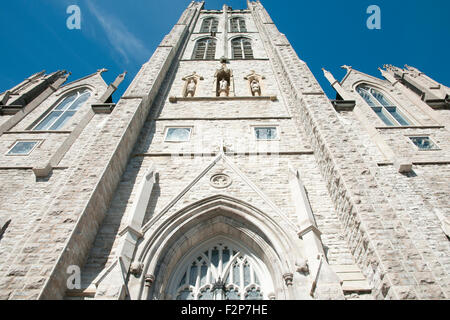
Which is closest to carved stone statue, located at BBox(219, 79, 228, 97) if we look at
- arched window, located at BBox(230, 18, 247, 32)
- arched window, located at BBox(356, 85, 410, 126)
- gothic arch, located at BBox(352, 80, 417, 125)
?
gothic arch, located at BBox(352, 80, 417, 125)

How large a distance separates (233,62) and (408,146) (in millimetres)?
9625

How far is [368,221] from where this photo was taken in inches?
205

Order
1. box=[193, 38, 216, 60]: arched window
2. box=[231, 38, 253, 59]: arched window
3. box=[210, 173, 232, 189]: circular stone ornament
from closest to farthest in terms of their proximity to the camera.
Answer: box=[210, 173, 232, 189]: circular stone ornament < box=[193, 38, 216, 60]: arched window < box=[231, 38, 253, 59]: arched window

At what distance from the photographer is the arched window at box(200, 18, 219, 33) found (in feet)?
74.7

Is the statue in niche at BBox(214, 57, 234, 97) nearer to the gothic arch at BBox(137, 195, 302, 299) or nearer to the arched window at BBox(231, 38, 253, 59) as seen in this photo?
the arched window at BBox(231, 38, 253, 59)

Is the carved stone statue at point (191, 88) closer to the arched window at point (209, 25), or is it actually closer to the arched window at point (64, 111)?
the arched window at point (64, 111)

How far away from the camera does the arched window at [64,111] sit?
Result: 10.8 metres

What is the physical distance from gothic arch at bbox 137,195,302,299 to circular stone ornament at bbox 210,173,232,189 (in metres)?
0.45

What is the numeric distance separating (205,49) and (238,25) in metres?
7.58

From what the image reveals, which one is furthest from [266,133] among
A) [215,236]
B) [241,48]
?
[241,48]

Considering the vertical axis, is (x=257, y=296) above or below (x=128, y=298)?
above

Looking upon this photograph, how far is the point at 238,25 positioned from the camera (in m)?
24.2

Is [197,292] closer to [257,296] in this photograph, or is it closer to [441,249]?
[257,296]

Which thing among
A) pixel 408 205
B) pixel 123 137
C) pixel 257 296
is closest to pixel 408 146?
pixel 408 205
